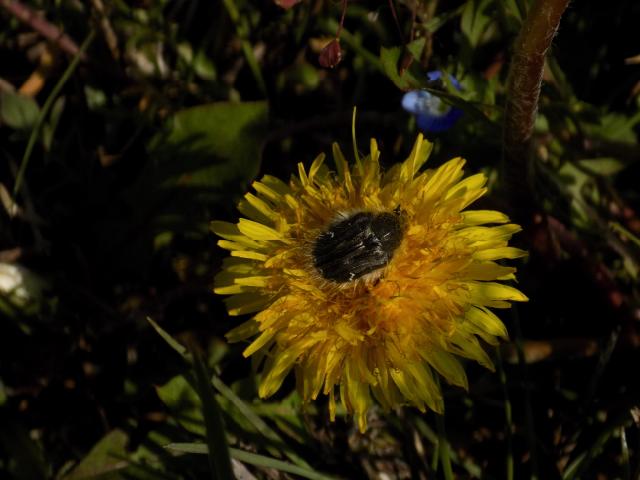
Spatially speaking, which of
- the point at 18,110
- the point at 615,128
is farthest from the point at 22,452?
the point at 615,128

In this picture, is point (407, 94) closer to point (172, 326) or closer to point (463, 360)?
point (463, 360)

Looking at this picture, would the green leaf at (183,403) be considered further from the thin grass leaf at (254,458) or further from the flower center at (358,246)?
the flower center at (358,246)

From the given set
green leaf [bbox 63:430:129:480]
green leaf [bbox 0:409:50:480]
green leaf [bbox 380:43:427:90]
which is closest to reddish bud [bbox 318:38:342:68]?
green leaf [bbox 380:43:427:90]

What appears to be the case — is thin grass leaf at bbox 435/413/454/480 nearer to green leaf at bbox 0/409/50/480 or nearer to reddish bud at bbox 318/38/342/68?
reddish bud at bbox 318/38/342/68

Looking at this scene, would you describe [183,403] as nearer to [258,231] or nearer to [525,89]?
[258,231]

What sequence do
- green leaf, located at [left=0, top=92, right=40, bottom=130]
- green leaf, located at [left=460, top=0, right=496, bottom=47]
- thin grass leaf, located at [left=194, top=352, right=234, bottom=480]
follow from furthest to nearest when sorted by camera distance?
green leaf, located at [left=0, top=92, right=40, bottom=130] → green leaf, located at [left=460, top=0, right=496, bottom=47] → thin grass leaf, located at [left=194, top=352, right=234, bottom=480]
